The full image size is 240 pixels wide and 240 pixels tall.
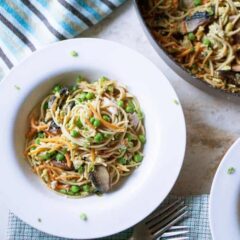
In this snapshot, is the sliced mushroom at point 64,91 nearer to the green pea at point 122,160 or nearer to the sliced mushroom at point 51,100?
the sliced mushroom at point 51,100

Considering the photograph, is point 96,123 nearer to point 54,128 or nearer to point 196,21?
point 54,128

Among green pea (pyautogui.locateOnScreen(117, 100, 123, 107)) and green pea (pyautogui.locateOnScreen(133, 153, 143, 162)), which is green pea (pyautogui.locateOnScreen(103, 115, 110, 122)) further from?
green pea (pyautogui.locateOnScreen(133, 153, 143, 162))

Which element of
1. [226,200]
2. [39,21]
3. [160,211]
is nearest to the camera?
[226,200]

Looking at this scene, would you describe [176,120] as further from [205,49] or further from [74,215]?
[74,215]

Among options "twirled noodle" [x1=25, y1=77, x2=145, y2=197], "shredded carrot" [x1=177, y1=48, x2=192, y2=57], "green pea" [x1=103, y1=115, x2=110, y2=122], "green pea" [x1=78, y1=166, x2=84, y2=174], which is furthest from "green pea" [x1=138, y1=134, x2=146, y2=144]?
"shredded carrot" [x1=177, y1=48, x2=192, y2=57]

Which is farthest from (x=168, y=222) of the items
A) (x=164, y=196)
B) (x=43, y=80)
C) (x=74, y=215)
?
(x=43, y=80)

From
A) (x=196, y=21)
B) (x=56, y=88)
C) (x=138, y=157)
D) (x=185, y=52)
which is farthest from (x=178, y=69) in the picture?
(x=56, y=88)
